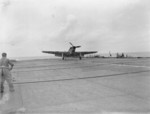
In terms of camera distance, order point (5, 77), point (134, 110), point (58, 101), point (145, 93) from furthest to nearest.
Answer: point (5, 77), point (145, 93), point (58, 101), point (134, 110)

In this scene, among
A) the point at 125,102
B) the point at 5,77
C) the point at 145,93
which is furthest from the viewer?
the point at 5,77

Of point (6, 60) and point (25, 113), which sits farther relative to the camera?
point (6, 60)

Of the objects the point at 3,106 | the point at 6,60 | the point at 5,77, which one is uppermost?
the point at 6,60

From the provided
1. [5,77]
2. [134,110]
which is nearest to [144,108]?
[134,110]

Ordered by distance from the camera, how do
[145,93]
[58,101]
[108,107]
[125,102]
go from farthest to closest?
1. [145,93]
2. [58,101]
3. [125,102]
4. [108,107]

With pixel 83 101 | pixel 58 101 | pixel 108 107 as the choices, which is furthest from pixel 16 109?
pixel 108 107

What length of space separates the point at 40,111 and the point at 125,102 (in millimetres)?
2344

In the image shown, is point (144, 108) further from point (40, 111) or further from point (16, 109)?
point (16, 109)

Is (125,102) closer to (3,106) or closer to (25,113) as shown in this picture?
(25,113)

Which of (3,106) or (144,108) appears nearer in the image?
(144,108)

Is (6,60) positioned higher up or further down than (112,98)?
higher up

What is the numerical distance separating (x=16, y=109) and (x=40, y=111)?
761 millimetres

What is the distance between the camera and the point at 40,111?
14.4 feet

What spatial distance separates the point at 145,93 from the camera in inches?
225
